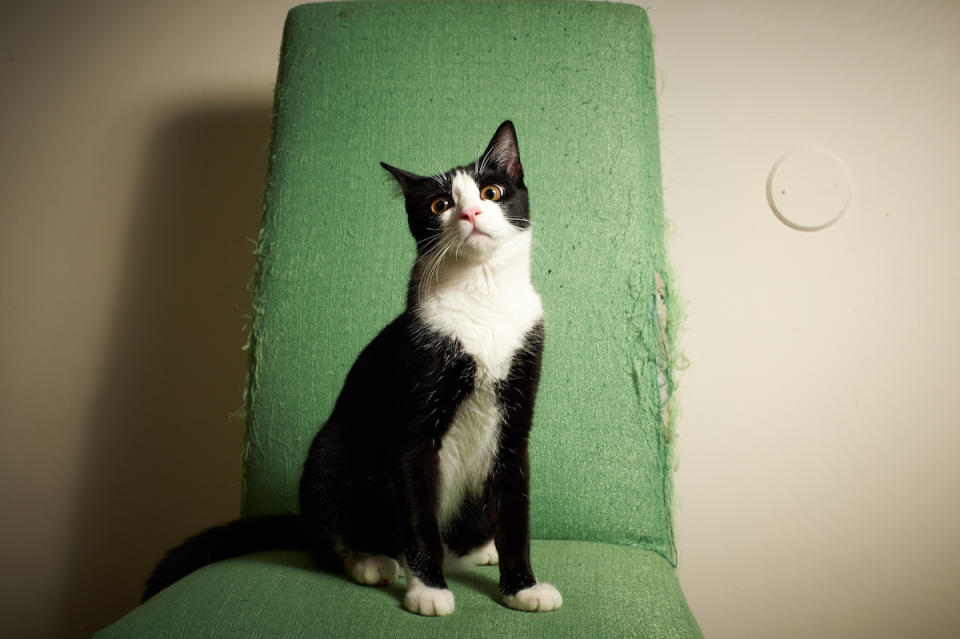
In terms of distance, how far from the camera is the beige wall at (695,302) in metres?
1.38

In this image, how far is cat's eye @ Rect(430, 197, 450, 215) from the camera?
35.8 inches

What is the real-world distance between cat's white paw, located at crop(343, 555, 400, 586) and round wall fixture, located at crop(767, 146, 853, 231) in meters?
1.06

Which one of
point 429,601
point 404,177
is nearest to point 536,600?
point 429,601

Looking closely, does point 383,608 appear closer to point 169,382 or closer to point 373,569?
point 373,569

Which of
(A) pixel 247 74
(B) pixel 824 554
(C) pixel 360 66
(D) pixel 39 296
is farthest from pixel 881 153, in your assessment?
(D) pixel 39 296

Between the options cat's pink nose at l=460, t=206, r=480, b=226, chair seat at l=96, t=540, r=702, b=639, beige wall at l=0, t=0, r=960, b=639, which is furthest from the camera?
beige wall at l=0, t=0, r=960, b=639

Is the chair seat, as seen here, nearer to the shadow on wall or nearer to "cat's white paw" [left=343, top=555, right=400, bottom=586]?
"cat's white paw" [left=343, top=555, right=400, bottom=586]

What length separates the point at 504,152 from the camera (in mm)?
964

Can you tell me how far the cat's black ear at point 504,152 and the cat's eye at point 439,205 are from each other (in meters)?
0.08

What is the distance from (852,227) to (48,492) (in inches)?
73.1

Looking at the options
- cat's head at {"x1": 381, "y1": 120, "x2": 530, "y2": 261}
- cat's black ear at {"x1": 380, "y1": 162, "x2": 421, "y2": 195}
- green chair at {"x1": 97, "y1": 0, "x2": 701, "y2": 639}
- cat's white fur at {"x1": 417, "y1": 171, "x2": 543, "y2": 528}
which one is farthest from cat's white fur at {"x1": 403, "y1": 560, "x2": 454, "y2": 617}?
cat's black ear at {"x1": 380, "y1": 162, "x2": 421, "y2": 195}

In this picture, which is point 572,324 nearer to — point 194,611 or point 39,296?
point 194,611

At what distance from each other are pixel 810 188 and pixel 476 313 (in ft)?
2.95

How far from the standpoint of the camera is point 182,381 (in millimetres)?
1533
